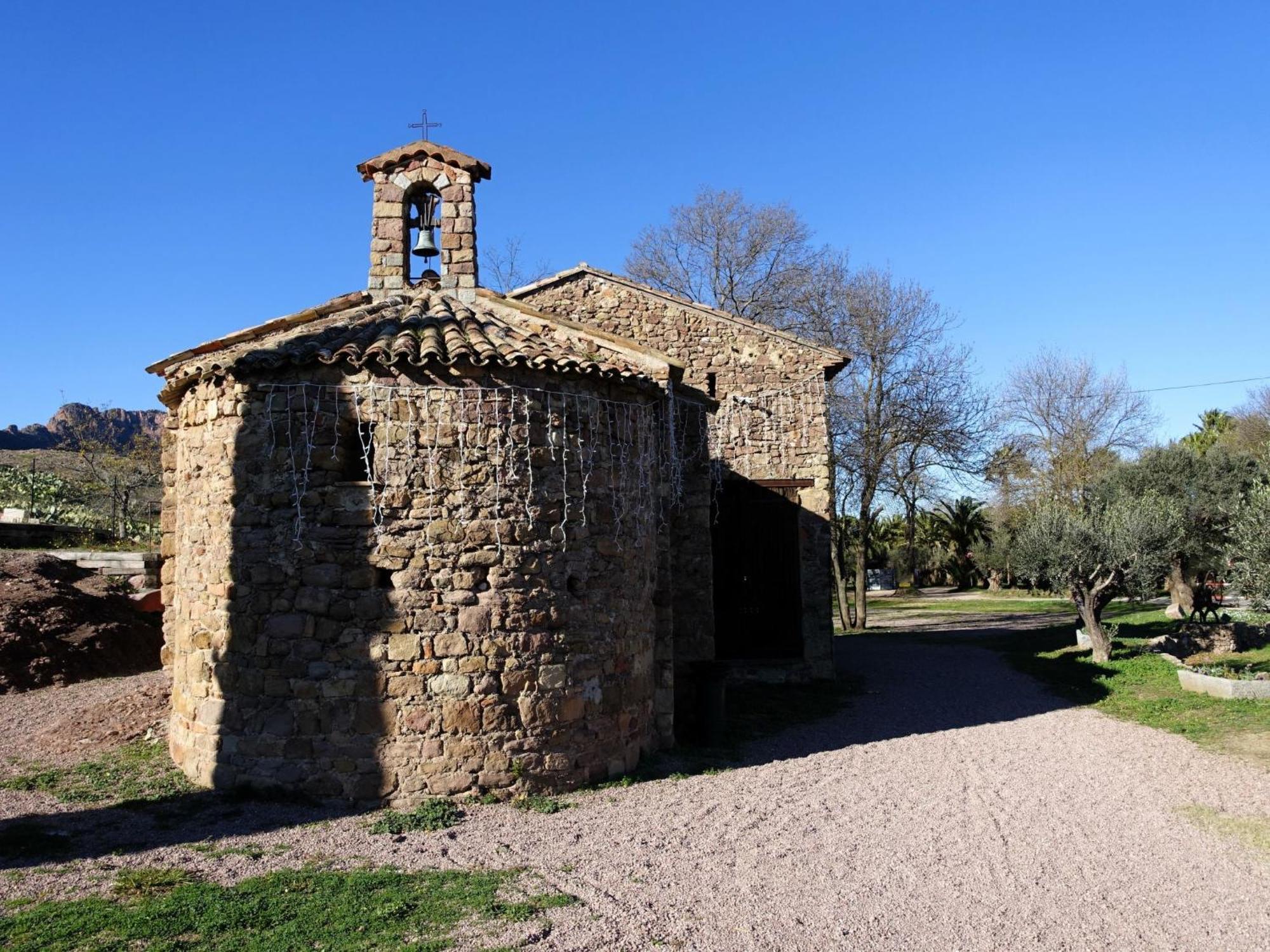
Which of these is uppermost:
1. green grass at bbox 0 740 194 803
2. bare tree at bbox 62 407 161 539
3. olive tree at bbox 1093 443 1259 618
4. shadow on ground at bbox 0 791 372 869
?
bare tree at bbox 62 407 161 539

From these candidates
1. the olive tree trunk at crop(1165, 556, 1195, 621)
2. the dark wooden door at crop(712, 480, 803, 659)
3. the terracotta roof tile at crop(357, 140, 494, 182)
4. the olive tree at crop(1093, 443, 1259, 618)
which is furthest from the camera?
the olive tree trunk at crop(1165, 556, 1195, 621)

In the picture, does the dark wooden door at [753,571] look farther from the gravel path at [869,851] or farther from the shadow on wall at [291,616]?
the shadow on wall at [291,616]

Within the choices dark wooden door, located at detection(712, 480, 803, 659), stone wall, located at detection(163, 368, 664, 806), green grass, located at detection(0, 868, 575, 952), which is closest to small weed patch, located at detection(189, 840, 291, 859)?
green grass, located at detection(0, 868, 575, 952)

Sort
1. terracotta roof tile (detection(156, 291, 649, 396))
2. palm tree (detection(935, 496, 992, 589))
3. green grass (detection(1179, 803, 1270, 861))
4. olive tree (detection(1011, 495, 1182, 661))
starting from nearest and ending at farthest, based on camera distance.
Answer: green grass (detection(1179, 803, 1270, 861)) → terracotta roof tile (detection(156, 291, 649, 396)) → olive tree (detection(1011, 495, 1182, 661)) → palm tree (detection(935, 496, 992, 589))

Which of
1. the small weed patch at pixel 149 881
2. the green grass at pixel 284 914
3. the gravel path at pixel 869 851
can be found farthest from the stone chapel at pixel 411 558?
the green grass at pixel 284 914

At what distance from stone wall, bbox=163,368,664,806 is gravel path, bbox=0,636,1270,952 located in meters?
0.53

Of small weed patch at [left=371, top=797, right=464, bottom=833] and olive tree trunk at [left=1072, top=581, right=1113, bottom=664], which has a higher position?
olive tree trunk at [left=1072, top=581, right=1113, bottom=664]

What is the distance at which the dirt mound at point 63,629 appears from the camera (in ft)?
44.0

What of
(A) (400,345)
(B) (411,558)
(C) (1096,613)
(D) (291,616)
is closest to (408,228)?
(A) (400,345)

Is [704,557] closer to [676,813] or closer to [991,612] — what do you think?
[676,813]

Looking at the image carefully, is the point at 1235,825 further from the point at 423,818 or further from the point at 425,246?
the point at 425,246

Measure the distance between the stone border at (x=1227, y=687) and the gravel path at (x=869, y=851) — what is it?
314cm

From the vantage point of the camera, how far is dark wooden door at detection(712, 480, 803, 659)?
15.9m

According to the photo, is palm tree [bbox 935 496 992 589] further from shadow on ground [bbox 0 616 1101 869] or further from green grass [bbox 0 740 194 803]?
green grass [bbox 0 740 194 803]
